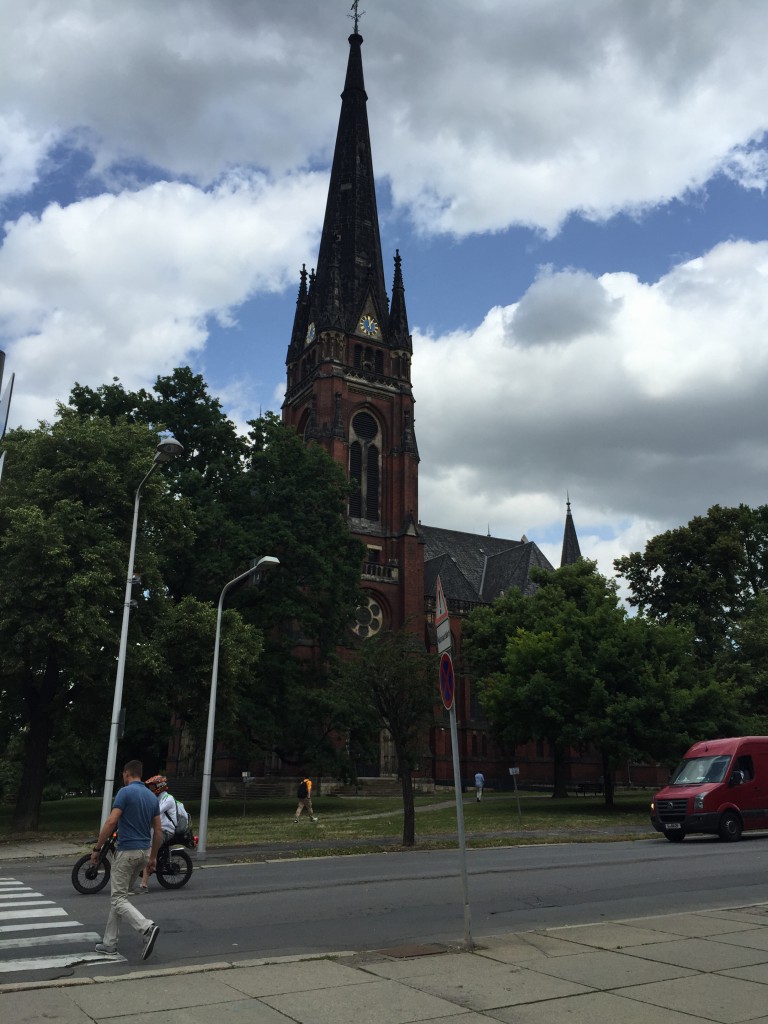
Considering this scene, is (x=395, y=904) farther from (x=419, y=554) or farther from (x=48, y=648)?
(x=419, y=554)

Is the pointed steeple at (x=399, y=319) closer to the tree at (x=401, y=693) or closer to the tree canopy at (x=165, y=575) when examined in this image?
the tree canopy at (x=165, y=575)

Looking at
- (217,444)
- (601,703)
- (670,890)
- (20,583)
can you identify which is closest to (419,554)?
(217,444)

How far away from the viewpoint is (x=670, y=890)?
12211mm

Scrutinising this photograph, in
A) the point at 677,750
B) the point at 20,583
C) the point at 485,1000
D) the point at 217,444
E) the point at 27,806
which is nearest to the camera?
the point at 485,1000

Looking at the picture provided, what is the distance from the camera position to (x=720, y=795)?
20.5 meters

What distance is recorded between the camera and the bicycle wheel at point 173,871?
42.3ft

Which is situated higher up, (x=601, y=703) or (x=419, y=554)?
(x=419, y=554)

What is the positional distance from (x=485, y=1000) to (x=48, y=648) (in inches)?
800

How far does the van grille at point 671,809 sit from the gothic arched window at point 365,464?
127ft

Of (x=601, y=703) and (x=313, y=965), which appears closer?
(x=313, y=965)

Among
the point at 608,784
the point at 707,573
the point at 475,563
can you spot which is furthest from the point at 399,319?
the point at 608,784

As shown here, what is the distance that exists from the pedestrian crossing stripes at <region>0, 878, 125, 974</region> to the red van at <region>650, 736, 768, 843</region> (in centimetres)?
1467

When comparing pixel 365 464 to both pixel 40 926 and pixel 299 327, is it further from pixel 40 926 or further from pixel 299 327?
pixel 40 926

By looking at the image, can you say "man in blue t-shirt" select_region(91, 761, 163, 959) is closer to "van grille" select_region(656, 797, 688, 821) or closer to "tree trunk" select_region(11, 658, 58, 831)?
"van grille" select_region(656, 797, 688, 821)
